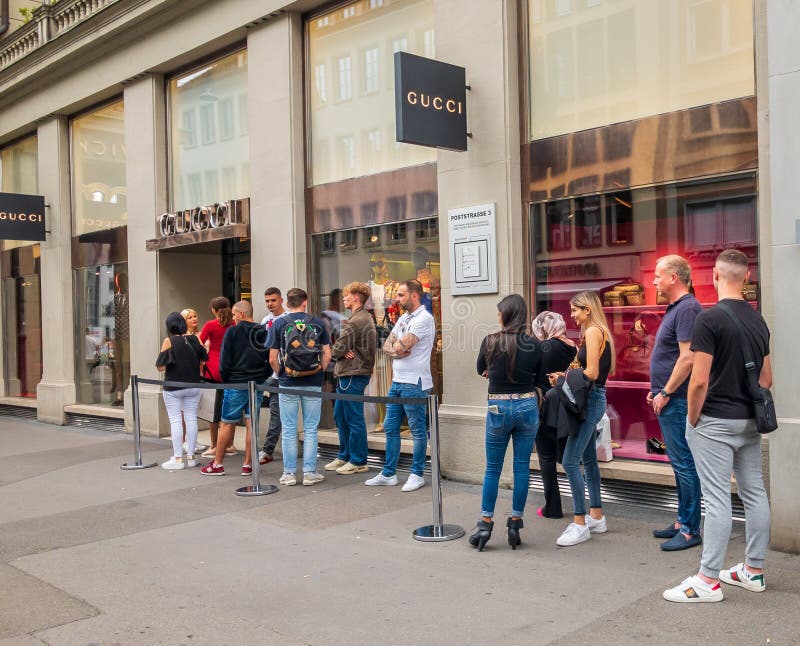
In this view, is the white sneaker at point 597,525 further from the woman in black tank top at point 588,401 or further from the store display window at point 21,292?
the store display window at point 21,292

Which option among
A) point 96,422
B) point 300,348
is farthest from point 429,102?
point 96,422

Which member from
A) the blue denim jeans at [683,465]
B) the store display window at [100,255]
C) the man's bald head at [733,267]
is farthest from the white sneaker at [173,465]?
the man's bald head at [733,267]

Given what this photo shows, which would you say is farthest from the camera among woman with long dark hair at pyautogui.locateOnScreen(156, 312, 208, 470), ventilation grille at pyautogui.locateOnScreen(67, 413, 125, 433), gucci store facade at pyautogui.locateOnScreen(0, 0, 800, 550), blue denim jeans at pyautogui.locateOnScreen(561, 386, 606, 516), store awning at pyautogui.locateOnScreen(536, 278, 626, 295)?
ventilation grille at pyautogui.locateOnScreen(67, 413, 125, 433)

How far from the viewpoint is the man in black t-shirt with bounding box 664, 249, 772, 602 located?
14.9 ft

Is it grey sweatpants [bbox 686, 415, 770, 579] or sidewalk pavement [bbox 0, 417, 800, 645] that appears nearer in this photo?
sidewalk pavement [bbox 0, 417, 800, 645]

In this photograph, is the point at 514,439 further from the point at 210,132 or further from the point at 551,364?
the point at 210,132

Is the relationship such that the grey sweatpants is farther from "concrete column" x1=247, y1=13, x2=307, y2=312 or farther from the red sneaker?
"concrete column" x1=247, y1=13, x2=307, y2=312

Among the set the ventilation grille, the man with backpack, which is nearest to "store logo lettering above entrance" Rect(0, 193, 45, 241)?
the ventilation grille

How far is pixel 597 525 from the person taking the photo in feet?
20.0

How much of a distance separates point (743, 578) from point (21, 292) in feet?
50.2

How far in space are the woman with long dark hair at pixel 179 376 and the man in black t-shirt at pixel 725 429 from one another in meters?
6.26

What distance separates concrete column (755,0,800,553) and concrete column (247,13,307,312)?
6037 mm

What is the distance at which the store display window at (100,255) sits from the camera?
1348 cm

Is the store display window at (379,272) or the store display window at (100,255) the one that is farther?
the store display window at (100,255)
